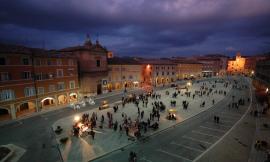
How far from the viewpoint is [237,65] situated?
456 ft

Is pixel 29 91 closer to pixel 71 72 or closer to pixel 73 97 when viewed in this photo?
pixel 71 72

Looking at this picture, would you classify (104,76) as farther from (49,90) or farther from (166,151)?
(166,151)

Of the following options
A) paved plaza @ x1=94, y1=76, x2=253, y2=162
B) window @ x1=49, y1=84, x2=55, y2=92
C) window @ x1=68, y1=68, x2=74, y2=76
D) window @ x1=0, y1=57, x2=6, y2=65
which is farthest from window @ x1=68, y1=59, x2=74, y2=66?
paved plaza @ x1=94, y1=76, x2=253, y2=162

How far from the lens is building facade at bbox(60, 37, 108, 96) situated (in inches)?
1729

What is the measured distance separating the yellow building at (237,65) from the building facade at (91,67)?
127 meters

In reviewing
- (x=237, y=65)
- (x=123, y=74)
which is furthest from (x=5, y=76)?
(x=237, y=65)

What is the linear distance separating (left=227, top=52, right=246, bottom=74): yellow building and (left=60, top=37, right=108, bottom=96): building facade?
127m

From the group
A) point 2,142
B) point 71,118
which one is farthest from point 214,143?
point 2,142

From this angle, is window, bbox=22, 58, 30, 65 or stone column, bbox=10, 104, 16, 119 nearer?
stone column, bbox=10, 104, 16, 119

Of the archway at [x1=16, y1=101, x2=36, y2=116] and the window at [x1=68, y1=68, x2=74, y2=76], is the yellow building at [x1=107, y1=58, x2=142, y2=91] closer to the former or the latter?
the window at [x1=68, y1=68, x2=74, y2=76]

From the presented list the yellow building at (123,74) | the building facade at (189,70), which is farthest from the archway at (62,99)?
the building facade at (189,70)

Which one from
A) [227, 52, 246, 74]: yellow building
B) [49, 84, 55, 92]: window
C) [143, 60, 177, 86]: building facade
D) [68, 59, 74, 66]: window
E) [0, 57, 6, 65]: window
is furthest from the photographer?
[227, 52, 246, 74]: yellow building

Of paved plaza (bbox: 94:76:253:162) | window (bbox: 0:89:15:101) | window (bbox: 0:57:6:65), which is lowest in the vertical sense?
paved plaza (bbox: 94:76:253:162)

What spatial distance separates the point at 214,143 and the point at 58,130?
720 inches
